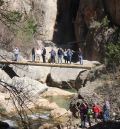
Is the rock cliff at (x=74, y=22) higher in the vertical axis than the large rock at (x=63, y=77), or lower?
higher

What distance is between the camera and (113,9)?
2983 cm

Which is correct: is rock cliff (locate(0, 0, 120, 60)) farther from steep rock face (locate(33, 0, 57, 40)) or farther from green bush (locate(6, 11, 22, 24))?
green bush (locate(6, 11, 22, 24))

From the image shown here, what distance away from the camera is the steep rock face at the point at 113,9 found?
2930cm

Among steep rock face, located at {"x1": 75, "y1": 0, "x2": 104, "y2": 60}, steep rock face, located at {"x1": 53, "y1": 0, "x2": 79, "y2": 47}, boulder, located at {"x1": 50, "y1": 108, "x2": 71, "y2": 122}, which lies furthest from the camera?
steep rock face, located at {"x1": 53, "y1": 0, "x2": 79, "y2": 47}

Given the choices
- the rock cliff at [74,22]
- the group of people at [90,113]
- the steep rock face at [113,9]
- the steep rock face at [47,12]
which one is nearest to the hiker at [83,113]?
the group of people at [90,113]

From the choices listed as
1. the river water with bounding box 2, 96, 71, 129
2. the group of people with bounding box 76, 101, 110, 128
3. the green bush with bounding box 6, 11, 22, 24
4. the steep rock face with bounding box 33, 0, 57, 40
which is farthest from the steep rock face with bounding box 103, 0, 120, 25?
the green bush with bounding box 6, 11, 22, 24

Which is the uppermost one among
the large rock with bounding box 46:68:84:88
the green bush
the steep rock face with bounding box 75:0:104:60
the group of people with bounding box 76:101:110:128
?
the steep rock face with bounding box 75:0:104:60

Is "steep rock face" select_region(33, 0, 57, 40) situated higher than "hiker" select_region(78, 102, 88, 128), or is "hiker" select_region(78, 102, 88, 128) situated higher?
"steep rock face" select_region(33, 0, 57, 40)

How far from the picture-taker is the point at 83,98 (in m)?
17.3

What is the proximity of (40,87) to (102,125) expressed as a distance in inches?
527

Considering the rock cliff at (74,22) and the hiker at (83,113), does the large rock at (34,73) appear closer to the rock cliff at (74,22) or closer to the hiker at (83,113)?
the rock cliff at (74,22)

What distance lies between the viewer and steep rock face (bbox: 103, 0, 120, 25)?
96.1ft

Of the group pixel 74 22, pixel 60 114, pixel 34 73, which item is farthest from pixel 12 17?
pixel 74 22

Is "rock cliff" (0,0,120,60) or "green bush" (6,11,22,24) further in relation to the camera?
"rock cliff" (0,0,120,60)
